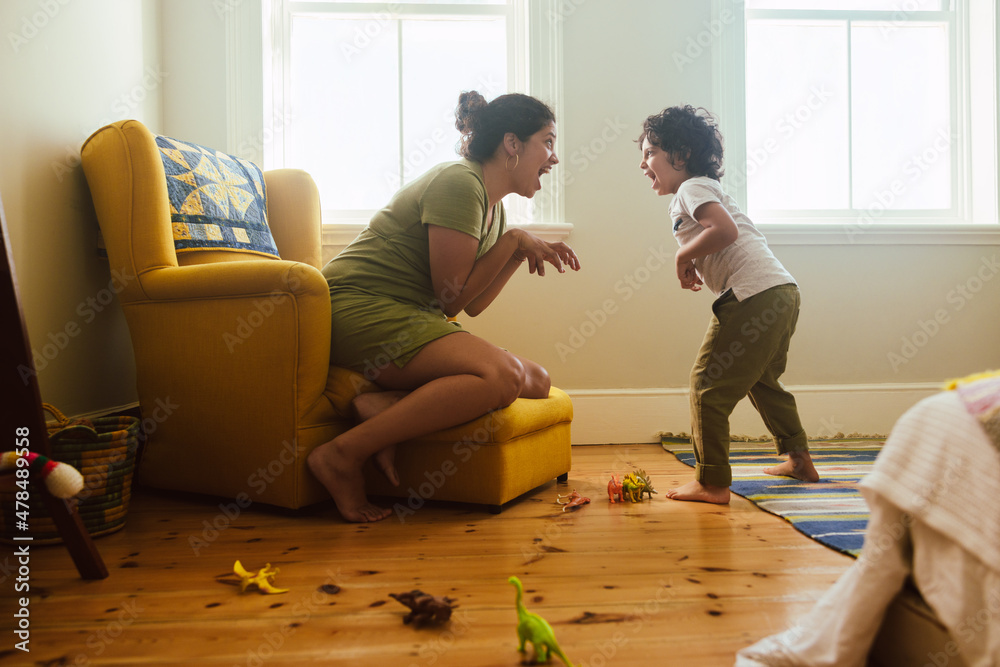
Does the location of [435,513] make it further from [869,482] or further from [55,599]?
[869,482]

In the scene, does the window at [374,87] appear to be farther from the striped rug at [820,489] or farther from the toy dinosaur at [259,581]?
the toy dinosaur at [259,581]

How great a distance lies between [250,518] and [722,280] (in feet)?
4.64

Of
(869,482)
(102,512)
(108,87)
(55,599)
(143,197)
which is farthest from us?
(108,87)

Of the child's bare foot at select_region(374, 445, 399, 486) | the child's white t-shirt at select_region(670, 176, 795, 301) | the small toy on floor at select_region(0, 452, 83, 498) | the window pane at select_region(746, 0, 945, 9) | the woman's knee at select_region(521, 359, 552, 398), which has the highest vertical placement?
the window pane at select_region(746, 0, 945, 9)

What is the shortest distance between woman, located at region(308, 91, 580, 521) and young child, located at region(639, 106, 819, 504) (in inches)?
14.3

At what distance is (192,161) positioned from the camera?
1.93 m

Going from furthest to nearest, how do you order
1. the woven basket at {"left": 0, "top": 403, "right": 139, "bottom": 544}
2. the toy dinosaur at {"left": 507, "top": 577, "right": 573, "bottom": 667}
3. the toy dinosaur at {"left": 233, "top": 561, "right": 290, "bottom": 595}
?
1. the woven basket at {"left": 0, "top": 403, "right": 139, "bottom": 544}
2. the toy dinosaur at {"left": 233, "top": 561, "right": 290, "bottom": 595}
3. the toy dinosaur at {"left": 507, "top": 577, "right": 573, "bottom": 667}

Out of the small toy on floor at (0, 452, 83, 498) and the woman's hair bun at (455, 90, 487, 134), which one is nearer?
the small toy on floor at (0, 452, 83, 498)

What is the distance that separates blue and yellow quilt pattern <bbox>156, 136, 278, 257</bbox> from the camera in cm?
182

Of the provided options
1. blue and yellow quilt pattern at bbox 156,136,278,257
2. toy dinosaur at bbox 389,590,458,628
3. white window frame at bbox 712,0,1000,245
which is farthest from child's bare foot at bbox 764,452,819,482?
blue and yellow quilt pattern at bbox 156,136,278,257

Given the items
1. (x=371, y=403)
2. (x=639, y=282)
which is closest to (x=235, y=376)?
(x=371, y=403)

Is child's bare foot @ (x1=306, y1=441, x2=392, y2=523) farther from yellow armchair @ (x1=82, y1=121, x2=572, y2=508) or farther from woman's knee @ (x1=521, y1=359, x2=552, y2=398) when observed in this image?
woman's knee @ (x1=521, y1=359, x2=552, y2=398)

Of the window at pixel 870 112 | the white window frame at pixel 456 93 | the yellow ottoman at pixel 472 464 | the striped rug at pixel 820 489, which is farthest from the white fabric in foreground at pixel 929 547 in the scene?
the window at pixel 870 112

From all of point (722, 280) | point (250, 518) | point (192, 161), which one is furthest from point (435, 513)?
point (192, 161)
